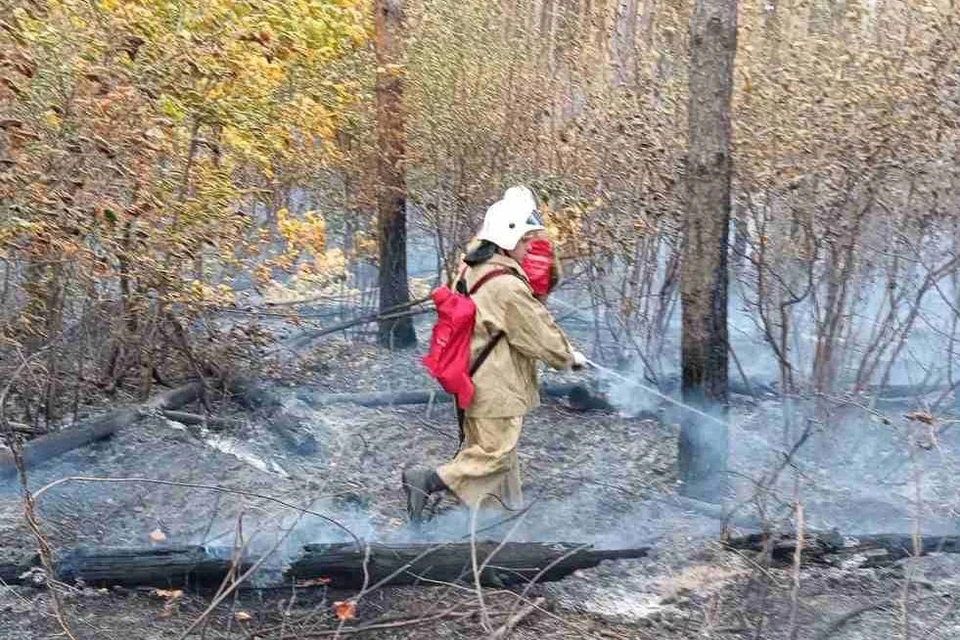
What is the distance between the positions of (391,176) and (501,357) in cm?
495

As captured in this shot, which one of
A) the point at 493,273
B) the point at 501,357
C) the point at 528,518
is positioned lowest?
the point at 528,518

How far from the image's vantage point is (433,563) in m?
5.42

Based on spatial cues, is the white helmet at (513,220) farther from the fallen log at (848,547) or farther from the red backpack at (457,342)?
the fallen log at (848,547)

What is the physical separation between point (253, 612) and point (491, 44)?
6025mm

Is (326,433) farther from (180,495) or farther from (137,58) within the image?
(137,58)

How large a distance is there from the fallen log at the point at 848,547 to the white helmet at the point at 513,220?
6.20ft

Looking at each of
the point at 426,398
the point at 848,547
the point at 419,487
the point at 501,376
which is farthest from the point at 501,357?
the point at 426,398

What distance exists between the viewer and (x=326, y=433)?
840 centimetres

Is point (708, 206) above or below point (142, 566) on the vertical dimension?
above

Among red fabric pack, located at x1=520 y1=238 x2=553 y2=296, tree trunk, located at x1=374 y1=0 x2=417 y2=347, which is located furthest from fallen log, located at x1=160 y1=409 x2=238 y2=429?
tree trunk, located at x1=374 y1=0 x2=417 y2=347

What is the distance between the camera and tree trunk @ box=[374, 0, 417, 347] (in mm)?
10258

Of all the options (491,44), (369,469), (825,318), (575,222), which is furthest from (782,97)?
(369,469)

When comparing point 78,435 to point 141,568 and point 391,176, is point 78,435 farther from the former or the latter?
point 391,176

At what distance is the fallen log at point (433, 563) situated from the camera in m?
5.33
